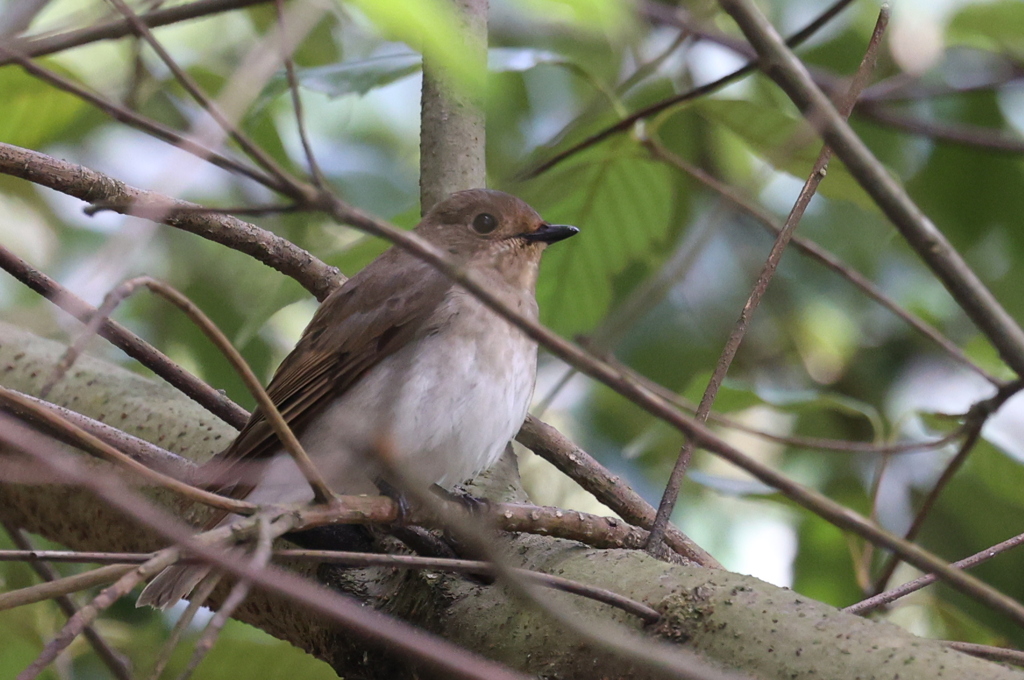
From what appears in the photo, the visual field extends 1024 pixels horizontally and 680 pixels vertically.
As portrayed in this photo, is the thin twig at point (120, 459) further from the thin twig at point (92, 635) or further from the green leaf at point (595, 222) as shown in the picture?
the green leaf at point (595, 222)

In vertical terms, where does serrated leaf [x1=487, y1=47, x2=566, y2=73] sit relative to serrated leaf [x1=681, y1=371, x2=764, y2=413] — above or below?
above

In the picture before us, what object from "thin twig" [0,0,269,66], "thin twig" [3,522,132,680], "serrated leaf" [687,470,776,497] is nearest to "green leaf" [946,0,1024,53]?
"serrated leaf" [687,470,776,497]

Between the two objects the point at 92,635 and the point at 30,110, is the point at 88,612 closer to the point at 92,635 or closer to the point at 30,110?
the point at 92,635

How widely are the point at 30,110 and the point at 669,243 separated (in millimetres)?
2366

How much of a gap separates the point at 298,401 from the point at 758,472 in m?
2.01

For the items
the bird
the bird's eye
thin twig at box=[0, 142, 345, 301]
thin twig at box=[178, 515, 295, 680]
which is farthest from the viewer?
the bird's eye

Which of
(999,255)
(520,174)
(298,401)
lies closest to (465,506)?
(298,401)

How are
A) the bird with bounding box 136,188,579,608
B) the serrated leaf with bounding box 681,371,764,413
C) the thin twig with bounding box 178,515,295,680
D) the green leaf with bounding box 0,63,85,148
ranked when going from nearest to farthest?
1. the thin twig with bounding box 178,515,295,680
2. the bird with bounding box 136,188,579,608
3. the serrated leaf with bounding box 681,371,764,413
4. the green leaf with bounding box 0,63,85,148

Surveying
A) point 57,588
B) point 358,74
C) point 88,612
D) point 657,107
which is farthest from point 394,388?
point 88,612

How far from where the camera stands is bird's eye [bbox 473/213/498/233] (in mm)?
3303

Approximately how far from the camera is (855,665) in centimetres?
150

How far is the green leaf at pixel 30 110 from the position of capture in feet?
9.31

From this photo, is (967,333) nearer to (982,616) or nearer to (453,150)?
(982,616)

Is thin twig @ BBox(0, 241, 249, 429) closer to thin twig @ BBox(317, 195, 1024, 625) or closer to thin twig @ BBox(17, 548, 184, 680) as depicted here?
thin twig @ BBox(17, 548, 184, 680)
